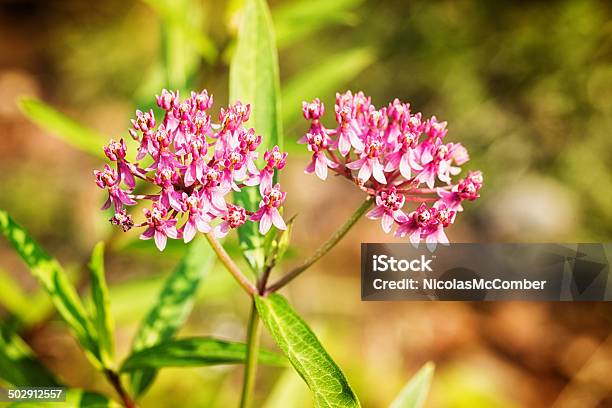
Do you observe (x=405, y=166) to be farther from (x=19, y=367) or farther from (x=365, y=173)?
(x=19, y=367)

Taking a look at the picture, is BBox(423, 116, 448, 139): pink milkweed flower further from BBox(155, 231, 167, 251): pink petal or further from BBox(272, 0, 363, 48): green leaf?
BBox(272, 0, 363, 48): green leaf

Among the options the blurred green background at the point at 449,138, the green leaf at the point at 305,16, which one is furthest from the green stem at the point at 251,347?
the blurred green background at the point at 449,138

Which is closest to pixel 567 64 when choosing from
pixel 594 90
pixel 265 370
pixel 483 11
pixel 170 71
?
pixel 594 90

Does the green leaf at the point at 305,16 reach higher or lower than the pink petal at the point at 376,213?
higher

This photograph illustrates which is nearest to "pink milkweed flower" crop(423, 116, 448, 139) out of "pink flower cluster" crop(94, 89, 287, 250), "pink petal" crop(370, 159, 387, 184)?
"pink petal" crop(370, 159, 387, 184)

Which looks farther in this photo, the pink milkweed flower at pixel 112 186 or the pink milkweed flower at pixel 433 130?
the pink milkweed flower at pixel 433 130

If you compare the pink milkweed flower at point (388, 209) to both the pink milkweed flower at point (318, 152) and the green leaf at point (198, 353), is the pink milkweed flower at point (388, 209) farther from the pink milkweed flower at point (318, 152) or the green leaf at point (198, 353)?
the green leaf at point (198, 353)

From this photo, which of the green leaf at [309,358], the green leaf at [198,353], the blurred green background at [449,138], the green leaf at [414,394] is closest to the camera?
the green leaf at [309,358]
